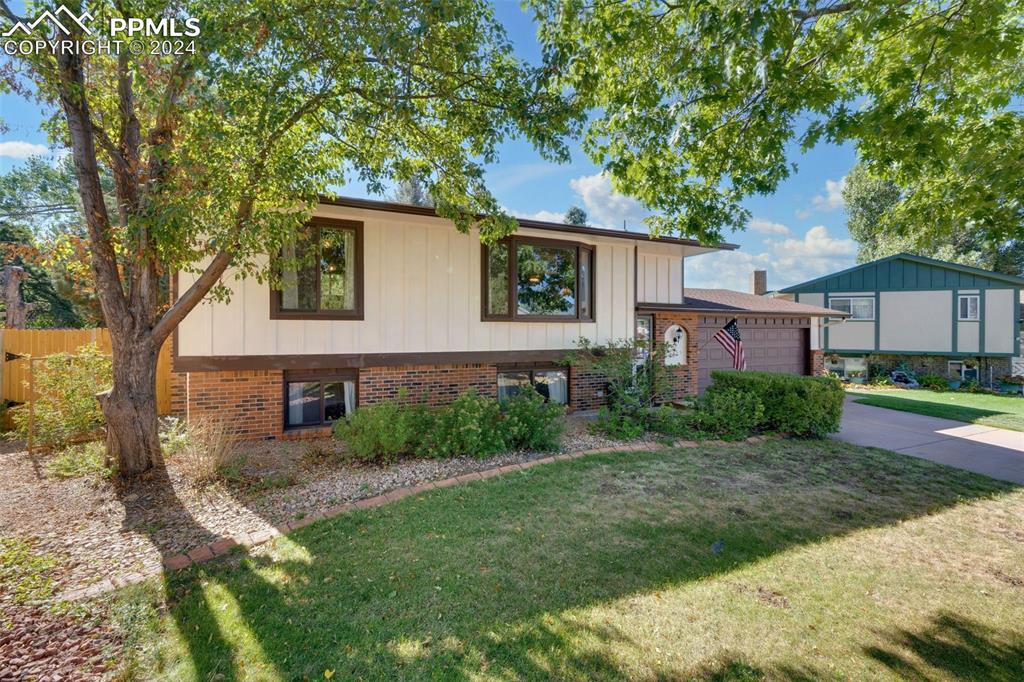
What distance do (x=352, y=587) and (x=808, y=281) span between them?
23557 millimetres

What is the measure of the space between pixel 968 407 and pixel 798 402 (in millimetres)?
8575

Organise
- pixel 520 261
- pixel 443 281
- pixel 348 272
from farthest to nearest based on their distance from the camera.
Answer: pixel 520 261 → pixel 443 281 → pixel 348 272

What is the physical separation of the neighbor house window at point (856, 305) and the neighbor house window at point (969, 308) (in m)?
2.78

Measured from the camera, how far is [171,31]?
4809mm

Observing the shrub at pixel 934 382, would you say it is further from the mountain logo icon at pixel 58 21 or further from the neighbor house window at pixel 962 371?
the mountain logo icon at pixel 58 21

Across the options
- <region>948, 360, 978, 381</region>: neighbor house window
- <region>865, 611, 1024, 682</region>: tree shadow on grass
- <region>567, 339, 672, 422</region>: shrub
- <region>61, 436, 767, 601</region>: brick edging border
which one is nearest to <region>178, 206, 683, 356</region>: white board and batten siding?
<region>567, 339, 672, 422</region>: shrub

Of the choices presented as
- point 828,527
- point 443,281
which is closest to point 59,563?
point 443,281

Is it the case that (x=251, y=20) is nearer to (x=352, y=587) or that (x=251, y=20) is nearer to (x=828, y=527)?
(x=352, y=587)

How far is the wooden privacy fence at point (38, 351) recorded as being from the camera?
891 cm

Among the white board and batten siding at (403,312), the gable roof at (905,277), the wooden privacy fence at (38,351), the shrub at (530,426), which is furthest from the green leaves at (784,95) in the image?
the gable roof at (905,277)

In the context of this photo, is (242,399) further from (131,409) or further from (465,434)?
(465,434)

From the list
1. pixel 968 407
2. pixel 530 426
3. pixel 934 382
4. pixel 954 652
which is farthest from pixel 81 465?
pixel 934 382

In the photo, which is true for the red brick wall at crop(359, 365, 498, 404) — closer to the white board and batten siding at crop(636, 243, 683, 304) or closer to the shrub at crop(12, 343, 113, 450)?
the shrub at crop(12, 343, 113, 450)

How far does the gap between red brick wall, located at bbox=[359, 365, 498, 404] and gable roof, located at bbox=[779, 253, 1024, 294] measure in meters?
18.6
